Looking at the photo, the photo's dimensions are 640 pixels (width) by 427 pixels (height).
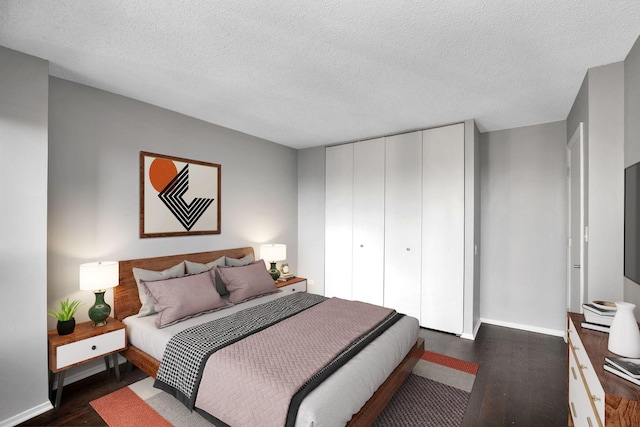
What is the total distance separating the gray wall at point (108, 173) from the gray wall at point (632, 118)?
12.4 feet

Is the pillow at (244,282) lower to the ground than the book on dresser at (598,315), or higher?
lower

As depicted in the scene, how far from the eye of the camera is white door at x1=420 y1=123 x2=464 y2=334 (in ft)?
12.2

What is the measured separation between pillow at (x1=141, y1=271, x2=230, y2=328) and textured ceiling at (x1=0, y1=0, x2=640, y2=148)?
1753mm

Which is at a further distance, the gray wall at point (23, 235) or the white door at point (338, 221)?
the white door at point (338, 221)

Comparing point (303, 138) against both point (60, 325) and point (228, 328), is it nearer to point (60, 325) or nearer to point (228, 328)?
point (228, 328)

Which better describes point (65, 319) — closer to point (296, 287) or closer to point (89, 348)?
point (89, 348)

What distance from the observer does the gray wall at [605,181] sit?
7.48 feet

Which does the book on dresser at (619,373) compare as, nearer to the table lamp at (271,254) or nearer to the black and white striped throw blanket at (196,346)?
the black and white striped throw blanket at (196,346)

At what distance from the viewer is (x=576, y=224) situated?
3066 millimetres

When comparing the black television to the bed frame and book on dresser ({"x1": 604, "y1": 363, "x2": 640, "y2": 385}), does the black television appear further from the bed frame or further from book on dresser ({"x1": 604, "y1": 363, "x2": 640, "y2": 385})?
the bed frame

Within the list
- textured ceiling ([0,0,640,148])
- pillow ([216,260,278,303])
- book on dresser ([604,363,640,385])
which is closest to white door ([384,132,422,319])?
textured ceiling ([0,0,640,148])

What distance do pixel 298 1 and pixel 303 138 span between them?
9.52 feet

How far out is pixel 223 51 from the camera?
2178 millimetres

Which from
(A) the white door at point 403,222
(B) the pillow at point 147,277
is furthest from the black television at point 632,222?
(B) the pillow at point 147,277
